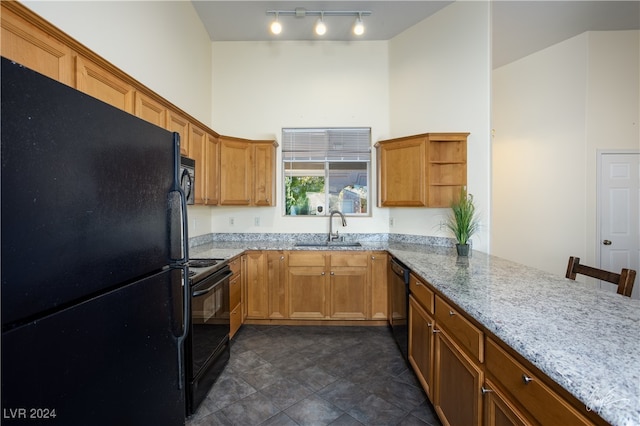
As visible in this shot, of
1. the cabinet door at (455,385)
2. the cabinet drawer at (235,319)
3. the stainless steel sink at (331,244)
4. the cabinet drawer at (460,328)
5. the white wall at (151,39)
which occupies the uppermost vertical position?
the white wall at (151,39)

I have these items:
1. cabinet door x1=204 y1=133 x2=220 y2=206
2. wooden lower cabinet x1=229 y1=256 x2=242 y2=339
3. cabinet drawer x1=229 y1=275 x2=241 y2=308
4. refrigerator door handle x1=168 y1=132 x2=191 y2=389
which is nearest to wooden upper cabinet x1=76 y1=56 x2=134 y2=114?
refrigerator door handle x1=168 y1=132 x2=191 y2=389

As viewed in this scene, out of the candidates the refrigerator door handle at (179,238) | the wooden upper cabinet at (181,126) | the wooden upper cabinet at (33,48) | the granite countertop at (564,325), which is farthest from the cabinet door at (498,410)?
the wooden upper cabinet at (181,126)

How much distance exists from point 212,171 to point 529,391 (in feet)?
10.1

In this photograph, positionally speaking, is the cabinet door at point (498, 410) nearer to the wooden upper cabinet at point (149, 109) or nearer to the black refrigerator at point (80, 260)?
the black refrigerator at point (80, 260)

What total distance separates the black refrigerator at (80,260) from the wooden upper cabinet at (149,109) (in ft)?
3.60

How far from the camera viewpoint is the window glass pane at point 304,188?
3.75 metres

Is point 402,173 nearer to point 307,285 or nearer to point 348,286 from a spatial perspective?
point 348,286

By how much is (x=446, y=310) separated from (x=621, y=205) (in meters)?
3.66

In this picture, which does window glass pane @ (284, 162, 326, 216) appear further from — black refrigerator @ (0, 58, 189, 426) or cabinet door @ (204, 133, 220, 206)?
black refrigerator @ (0, 58, 189, 426)

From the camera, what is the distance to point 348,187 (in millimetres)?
3766

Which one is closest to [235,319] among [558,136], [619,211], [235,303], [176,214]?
[235,303]

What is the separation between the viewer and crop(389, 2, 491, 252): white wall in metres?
2.88

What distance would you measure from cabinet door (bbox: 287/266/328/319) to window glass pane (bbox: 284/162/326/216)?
3.20 feet

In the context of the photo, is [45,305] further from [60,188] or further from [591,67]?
[591,67]
